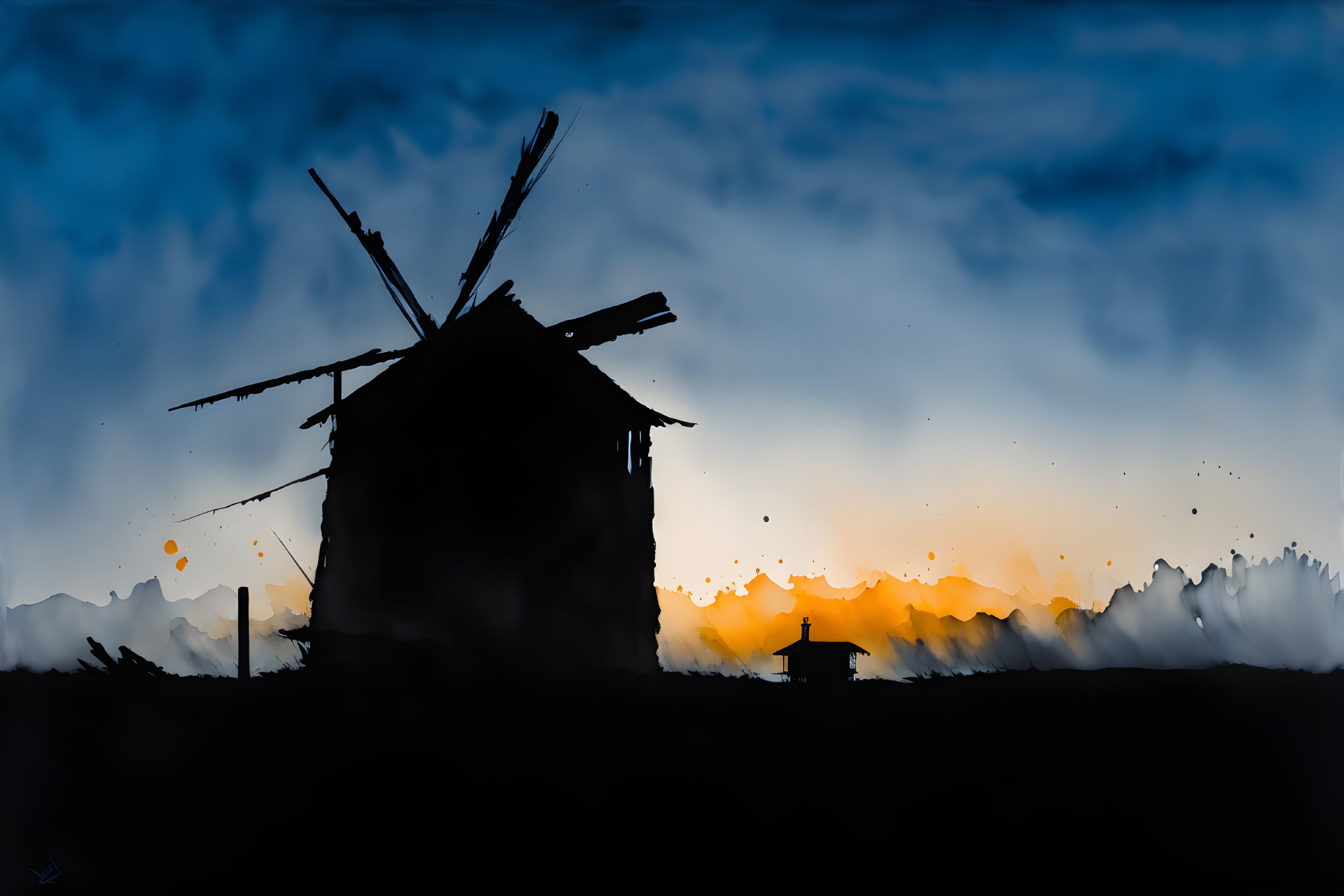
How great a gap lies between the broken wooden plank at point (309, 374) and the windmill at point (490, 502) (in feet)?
0.12

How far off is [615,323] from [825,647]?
25.0ft

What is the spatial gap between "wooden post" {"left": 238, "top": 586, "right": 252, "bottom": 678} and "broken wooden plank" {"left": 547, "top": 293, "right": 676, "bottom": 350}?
6.84m

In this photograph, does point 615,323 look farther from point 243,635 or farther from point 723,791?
point 723,791

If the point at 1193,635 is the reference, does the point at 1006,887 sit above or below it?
below

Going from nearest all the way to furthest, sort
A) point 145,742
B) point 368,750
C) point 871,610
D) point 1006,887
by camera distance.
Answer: point 1006,887 → point 368,750 → point 145,742 → point 871,610

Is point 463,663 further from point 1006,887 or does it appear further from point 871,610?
point 871,610

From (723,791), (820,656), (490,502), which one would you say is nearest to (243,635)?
(490,502)

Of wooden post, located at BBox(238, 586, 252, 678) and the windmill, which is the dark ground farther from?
the windmill

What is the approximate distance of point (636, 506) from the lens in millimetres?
16859

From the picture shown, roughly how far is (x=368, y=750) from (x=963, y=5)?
8180mm

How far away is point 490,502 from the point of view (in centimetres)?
1544

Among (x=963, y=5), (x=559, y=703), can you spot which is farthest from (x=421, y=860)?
(x=963, y=5)

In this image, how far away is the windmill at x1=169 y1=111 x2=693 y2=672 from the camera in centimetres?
1522

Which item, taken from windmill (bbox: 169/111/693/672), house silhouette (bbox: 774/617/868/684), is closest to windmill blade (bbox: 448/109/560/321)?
windmill (bbox: 169/111/693/672)
